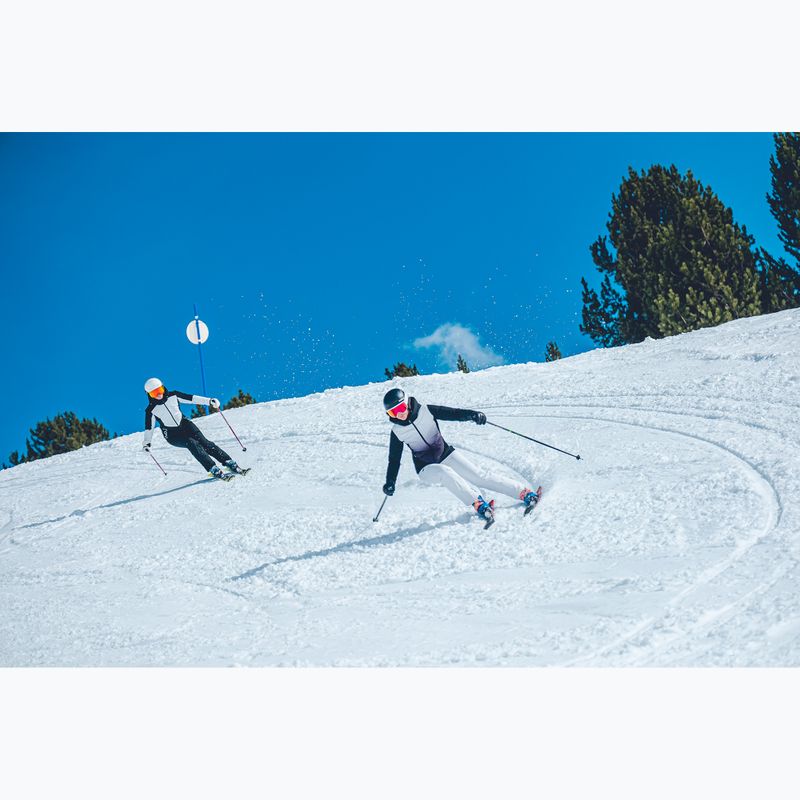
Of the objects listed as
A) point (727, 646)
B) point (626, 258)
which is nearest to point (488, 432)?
point (727, 646)

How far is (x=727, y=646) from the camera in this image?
13.2ft

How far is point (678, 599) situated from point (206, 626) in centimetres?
373

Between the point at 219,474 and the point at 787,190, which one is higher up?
the point at 787,190

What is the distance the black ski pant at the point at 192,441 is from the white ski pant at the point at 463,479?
14.9 ft

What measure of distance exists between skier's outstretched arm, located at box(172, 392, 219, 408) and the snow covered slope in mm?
1206

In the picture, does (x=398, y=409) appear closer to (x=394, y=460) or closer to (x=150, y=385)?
(x=394, y=460)

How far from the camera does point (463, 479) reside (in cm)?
721

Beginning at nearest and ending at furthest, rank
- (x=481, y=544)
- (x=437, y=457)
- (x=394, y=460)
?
1. (x=481, y=544)
2. (x=437, y=457)
3. (x=394, y=460)

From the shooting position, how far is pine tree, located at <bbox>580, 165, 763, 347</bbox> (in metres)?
24.3

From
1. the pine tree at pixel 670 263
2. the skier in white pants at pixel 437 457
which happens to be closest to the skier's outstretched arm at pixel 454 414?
the skier in white pants at pixel 437 457

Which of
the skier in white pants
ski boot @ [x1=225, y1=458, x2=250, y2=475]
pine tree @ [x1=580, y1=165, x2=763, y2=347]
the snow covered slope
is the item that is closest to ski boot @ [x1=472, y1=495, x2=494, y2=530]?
the skier in white pants

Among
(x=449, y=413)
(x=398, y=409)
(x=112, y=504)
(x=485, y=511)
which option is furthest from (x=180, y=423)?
(x=485, y=511)

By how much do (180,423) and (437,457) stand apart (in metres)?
4.96

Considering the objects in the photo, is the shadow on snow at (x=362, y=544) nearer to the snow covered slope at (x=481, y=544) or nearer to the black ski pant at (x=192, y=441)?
the snow covered slope at (x=481, y=544)
